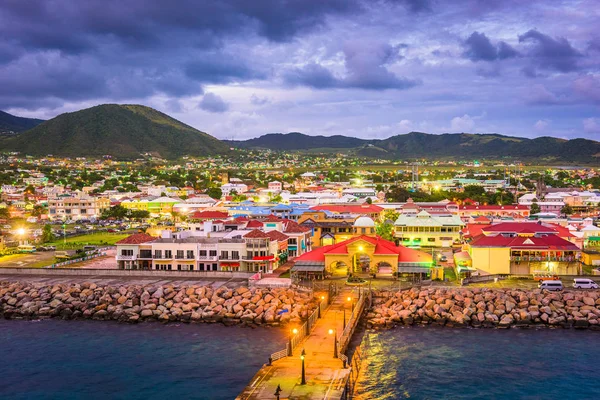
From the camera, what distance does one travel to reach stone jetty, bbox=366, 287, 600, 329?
4306 centimetres

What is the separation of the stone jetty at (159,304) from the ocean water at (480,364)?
8138mm

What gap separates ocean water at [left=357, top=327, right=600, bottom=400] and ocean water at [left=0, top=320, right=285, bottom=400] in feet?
23.8

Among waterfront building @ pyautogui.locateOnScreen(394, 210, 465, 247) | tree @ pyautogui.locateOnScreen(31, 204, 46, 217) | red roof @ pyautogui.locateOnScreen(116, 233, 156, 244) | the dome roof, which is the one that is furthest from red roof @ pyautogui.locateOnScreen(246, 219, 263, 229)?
tree @ pyautogui.locateOnScreen(31, 204, 46, 217)

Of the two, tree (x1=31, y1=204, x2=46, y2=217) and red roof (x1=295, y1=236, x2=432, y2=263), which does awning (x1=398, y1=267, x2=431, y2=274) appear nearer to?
red roof (x1=295, y1=236, x2=432, y2=263)

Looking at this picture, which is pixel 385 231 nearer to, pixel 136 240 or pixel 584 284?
pixel 584 284

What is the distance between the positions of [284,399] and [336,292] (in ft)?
76.0

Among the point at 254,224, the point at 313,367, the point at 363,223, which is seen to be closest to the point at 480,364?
the point at 313,367

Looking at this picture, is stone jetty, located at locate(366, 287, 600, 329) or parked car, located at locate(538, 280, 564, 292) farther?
parked car, located at locate(538, 280, 564, 292)

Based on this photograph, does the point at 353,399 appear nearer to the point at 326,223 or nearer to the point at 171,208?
the point at 326,223

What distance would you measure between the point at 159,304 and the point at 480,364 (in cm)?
2500

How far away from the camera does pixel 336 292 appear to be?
4884cm

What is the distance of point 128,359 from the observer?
37250mm

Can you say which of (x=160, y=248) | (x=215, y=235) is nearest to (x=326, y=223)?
(x=215, y=235)

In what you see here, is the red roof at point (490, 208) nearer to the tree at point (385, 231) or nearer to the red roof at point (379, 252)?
the tree at point (385, 231)
